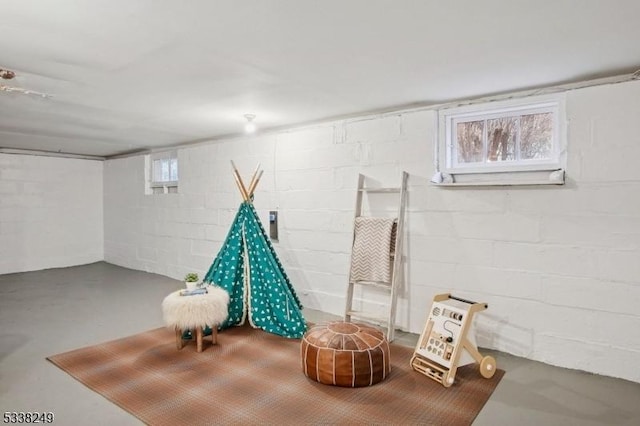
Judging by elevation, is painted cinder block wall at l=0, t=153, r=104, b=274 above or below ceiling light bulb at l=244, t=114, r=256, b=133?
below

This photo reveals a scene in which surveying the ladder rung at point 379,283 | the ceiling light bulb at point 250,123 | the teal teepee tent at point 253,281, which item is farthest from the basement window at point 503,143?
the ceiling light bulb at point 250,123

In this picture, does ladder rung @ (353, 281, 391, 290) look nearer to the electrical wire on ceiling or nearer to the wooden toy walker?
the wooden toy walker

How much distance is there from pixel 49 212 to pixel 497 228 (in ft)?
23.7

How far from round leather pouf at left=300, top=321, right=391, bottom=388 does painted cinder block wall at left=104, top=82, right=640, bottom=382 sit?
106 cm

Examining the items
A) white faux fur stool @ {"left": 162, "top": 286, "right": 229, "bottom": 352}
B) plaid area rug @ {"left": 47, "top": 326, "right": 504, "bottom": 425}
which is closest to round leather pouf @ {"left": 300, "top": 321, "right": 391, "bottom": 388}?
plaid area rug @ {"left": 47, "top": 326, "right": 504, "bottom": 425}

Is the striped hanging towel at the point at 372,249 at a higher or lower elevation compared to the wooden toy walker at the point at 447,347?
higher

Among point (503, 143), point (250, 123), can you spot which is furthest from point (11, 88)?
point (503, 143)

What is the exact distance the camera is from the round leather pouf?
2586 mm

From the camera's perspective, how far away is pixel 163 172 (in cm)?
641

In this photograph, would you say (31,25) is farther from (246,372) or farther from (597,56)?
(597,56)

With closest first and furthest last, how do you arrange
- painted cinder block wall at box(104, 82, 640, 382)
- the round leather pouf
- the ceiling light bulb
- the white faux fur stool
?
1. the round leather pouf
2. painted cinder block wall at box(104, 82, 640, 382)
3. the white faux fur stool
4. the ceiling light bulb

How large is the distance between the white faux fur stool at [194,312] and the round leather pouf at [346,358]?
838 millimetres

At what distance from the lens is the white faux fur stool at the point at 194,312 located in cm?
306

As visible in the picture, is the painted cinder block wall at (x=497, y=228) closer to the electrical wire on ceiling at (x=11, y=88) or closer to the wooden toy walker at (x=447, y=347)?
the wooden toy walker at (x=447, y=347)
